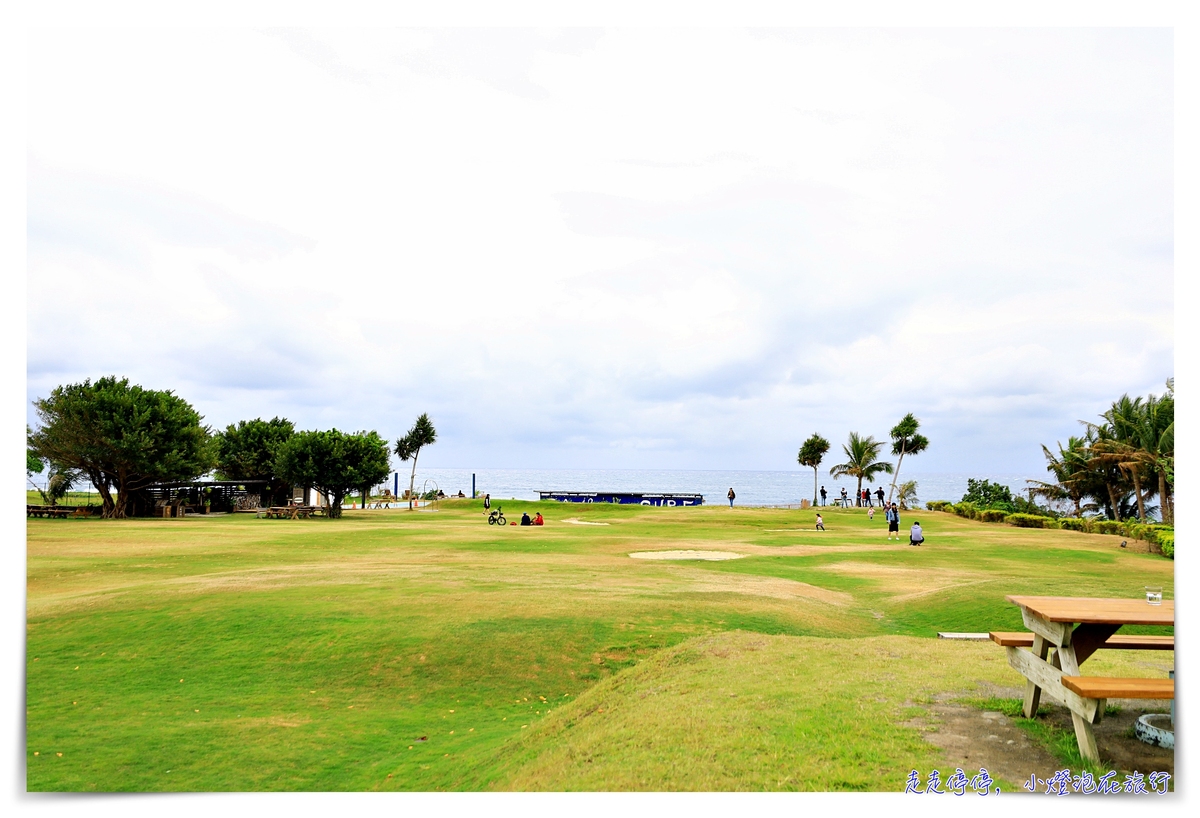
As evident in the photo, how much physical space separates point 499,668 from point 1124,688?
32.9 ft

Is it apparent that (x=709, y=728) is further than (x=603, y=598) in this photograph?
No

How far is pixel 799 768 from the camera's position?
7309 mm

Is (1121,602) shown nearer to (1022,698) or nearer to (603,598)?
(1022,698)

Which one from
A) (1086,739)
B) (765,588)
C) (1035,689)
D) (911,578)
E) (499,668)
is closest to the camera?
(1086,739)

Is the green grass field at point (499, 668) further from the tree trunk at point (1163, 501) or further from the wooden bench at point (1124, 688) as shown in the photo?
the tree trunk at point (1163, 501)

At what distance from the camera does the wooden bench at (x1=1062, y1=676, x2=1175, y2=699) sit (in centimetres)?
658

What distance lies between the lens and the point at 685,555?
3084 centimetres

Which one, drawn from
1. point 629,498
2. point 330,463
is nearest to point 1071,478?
point 629,498

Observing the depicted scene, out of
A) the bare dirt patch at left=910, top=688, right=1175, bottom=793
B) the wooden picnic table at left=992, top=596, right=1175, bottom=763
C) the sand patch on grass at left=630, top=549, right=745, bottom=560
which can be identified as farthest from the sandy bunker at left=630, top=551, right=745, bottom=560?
the wooden picnic table at left=992, top=596, right=1175, bottom=763

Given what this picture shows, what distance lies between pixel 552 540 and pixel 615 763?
27.7 m

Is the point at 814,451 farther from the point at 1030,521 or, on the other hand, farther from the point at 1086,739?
the point at 1086,739

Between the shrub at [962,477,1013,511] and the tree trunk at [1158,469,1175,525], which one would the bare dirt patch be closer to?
the tree trunk at [1158,469,1175,525]

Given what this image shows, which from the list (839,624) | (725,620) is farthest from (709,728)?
(839,624)

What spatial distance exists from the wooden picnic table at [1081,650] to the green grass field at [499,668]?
1.41 meters
